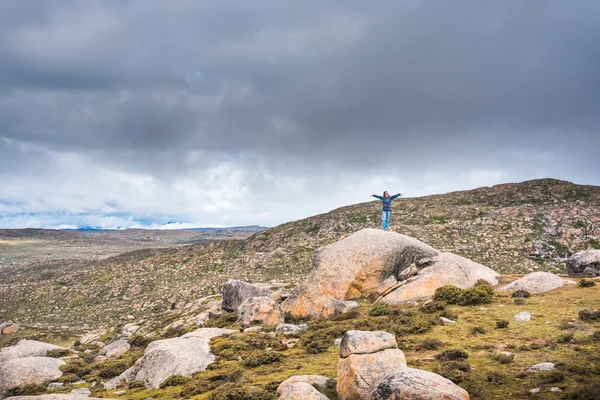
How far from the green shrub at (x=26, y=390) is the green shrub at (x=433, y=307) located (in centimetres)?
2273

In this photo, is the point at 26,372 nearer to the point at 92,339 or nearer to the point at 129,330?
the point at 92,339

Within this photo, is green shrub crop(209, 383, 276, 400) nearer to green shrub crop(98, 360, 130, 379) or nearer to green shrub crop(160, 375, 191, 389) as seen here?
green shrub crop(160, 375, 191, 389)

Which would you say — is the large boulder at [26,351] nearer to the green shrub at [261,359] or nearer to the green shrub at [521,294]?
the green shrub at [261,359]

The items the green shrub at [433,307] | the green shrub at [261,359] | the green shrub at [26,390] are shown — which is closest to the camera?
the green shrub at [261,359]

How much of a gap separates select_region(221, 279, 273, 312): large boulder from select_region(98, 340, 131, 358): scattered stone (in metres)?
9.17

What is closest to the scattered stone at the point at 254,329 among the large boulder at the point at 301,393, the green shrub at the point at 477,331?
the large boulder at the point at 301,393

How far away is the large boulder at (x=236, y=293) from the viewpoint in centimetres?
3622

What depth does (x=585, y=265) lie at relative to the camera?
3072 cm

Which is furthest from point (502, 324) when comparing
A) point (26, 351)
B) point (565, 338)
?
point (26, 351)

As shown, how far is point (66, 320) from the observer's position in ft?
179

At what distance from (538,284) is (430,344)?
1351 cm

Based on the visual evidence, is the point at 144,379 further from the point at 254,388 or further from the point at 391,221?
the point at 391,221

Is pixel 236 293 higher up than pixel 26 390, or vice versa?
pixel 236 293

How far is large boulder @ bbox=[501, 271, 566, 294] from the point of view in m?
26.7
